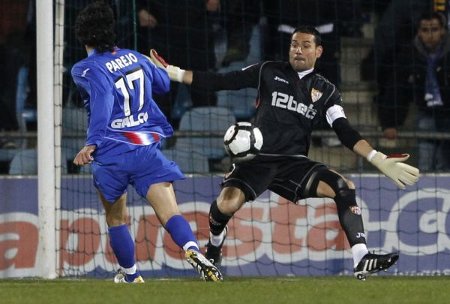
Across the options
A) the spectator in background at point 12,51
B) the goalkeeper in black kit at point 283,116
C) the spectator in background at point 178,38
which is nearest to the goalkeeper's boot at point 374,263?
the goalkeeper in black kit at point 283,116

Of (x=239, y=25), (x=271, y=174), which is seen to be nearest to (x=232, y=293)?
(x=271, y=174)

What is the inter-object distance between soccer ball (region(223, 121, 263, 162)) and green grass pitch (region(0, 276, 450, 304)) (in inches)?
50.4

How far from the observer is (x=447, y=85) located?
12.3m

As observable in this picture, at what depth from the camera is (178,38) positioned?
12383 mm

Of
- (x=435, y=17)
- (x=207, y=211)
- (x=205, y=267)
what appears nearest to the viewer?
(x=205, y=267)

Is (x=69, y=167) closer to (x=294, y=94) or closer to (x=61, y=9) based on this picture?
Answer: (x=61, y=9)

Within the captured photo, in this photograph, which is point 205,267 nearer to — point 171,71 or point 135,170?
point 135,170

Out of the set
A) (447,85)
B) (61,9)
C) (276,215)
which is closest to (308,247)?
(276,215)

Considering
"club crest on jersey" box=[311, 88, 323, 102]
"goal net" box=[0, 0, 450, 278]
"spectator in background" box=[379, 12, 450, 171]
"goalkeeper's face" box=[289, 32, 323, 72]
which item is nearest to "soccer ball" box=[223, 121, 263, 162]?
"club crest on jersey" box=[311, 88, 323, 102]

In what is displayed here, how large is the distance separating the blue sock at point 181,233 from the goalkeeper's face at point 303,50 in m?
1.60

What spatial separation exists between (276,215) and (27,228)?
7.08 feet

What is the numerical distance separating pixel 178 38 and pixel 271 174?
3447 millimetres

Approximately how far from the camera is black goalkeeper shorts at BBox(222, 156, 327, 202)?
30.2ft

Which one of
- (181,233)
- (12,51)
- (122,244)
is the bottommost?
(122,244)
